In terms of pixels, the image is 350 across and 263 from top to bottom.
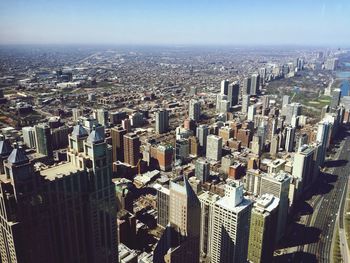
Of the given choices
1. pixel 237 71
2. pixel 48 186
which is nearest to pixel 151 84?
pixel 237 71

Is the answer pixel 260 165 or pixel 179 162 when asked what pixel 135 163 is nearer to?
pixel 179 162

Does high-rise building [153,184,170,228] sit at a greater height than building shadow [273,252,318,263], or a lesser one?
greater

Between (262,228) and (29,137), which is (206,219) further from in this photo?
(29,137)

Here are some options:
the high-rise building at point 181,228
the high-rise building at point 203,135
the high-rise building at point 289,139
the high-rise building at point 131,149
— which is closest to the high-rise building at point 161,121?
the high-rise building at point 203,135

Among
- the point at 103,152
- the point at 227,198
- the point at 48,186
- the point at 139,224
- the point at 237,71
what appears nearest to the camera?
the point at 48,186

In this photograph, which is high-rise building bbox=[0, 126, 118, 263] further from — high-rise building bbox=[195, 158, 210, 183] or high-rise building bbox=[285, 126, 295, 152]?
high-rise building bbox=[285, 126, 295, 152]

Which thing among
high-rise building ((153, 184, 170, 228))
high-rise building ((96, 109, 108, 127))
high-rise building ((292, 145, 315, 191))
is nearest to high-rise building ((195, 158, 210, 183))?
high-rise building ((153, 184, 170, 228))

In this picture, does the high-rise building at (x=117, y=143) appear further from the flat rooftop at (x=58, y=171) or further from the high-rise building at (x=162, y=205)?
the flat rooftop at (x=58, y=171)
